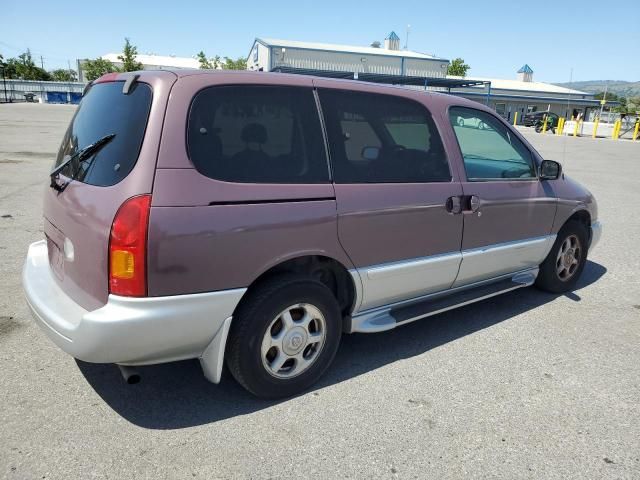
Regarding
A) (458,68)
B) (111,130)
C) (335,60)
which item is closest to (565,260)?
(111,130)

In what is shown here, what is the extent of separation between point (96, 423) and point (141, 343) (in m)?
0.64

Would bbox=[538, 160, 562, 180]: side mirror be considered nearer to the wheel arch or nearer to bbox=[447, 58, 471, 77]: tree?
the wheel arch

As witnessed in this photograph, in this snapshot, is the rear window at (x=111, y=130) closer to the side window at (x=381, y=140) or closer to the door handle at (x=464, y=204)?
the side window at (x=381, y=140)

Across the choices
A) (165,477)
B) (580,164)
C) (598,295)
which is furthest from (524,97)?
(165,477)

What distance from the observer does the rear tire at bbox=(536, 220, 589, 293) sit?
15.1 ft

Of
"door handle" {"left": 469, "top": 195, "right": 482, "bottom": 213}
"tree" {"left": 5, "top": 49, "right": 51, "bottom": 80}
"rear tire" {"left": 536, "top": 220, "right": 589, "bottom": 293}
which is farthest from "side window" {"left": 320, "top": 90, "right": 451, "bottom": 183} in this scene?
"tree" {"left": 5, "top": 49, "right": 51, "bottom": 80}

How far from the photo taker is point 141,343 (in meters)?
2.36

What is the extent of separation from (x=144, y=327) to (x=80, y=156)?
111cm

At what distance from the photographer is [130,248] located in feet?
7.51

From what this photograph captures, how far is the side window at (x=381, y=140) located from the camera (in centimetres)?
300

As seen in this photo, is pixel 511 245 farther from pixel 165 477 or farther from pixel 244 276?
pixel 165 477

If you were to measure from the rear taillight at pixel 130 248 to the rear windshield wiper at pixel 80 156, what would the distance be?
0.53m

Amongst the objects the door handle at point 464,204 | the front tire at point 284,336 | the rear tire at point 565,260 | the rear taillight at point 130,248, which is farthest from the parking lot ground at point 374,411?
the door handle at point 464,204

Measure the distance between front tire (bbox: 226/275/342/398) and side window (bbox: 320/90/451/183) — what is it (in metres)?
0.71
